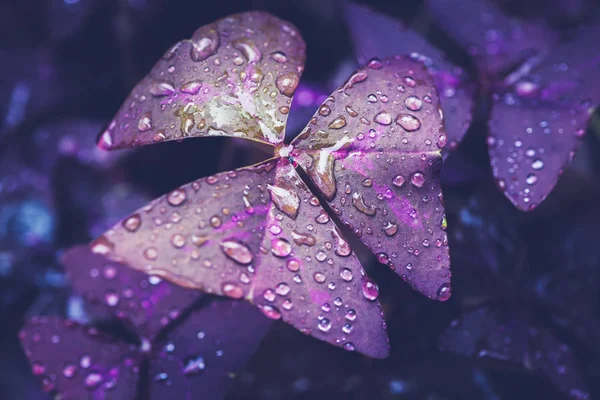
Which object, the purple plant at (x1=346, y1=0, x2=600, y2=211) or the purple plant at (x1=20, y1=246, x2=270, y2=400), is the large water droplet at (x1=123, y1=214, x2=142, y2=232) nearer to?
the purple plant at (x1=20, y1=246, x2=270, y2=400)

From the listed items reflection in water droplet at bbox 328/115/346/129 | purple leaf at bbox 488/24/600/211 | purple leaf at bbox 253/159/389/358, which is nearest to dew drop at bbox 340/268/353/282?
purple leaf at bbox 253/159/389/358

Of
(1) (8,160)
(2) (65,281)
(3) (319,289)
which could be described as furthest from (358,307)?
(1) (8,160)

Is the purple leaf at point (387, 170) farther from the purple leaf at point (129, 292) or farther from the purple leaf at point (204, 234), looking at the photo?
the purple leaf at point (129, 292)

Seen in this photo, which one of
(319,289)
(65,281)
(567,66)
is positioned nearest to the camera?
(319,289)

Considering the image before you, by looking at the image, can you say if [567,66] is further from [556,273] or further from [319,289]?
[319,289]

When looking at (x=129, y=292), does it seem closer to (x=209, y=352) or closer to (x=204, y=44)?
(x=209, y=352)

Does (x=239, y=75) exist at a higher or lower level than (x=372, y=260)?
higher

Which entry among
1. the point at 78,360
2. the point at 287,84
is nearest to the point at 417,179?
the point at 287,84
